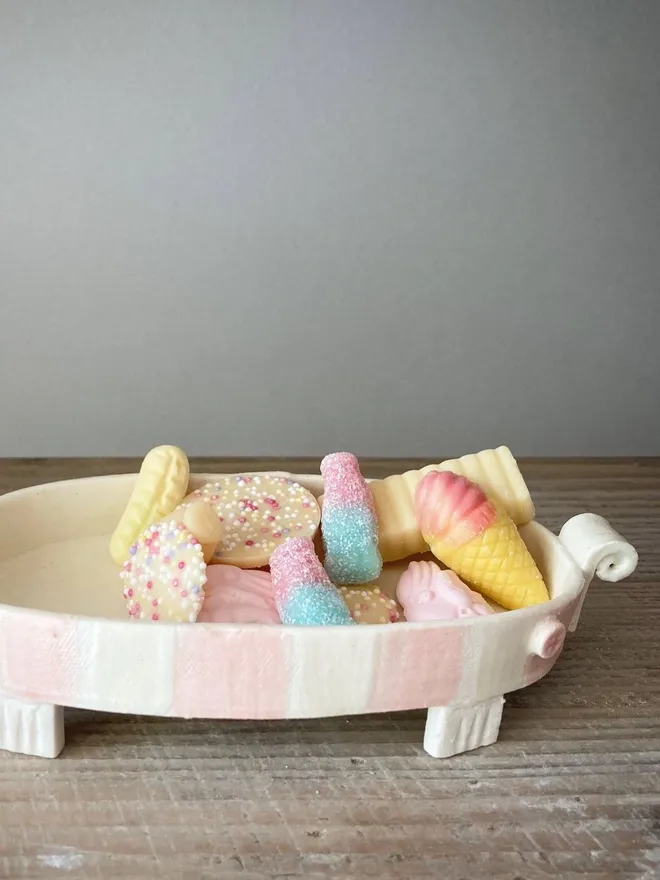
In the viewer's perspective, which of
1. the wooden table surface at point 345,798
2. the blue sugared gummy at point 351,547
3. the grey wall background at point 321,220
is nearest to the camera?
the wooden table surface at point 345,798

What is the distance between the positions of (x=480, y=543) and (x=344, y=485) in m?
0.16

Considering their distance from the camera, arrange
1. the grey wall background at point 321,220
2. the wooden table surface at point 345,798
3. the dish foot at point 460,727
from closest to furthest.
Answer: the wooden table surface at point 345,798
the dish foot at point 460,727
the grey wall background at point 321,220

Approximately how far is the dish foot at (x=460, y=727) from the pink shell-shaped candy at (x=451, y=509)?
16 cm

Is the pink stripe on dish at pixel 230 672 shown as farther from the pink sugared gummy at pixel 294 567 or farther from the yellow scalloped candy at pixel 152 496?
the yellow scalloped candy at pixel 152 496

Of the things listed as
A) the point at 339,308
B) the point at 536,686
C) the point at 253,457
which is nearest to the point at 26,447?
the point at 253,457

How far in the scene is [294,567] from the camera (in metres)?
0.83

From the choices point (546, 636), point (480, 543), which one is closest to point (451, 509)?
point (480, 543)

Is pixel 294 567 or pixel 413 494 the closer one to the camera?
pixel 294 567

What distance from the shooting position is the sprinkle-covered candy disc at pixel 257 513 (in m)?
0.92

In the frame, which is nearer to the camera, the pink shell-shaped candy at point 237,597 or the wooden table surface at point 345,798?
the wooden table surface at point 345,798

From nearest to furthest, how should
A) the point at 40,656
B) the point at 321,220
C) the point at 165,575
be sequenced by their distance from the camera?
the point at 40,656, the point at 165,575, the point at 321,220

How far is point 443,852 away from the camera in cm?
71

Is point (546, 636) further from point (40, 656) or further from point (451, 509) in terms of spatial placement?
point (40, 656)

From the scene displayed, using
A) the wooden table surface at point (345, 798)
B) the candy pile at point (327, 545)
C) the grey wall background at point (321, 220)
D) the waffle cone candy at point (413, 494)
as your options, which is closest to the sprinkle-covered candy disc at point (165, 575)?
the candy pile at point (327, 545)
